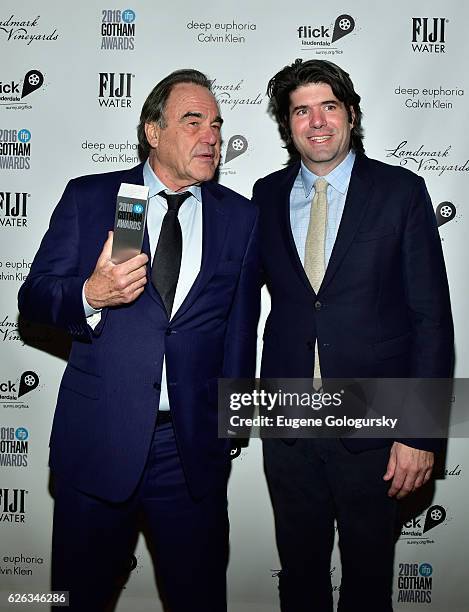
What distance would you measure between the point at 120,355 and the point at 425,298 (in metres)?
0.87

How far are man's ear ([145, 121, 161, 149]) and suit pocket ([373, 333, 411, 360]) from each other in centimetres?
88

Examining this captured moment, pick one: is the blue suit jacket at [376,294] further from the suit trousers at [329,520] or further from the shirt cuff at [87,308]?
the shirt cuff at [87,308]

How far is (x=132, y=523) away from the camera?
6.21 ft

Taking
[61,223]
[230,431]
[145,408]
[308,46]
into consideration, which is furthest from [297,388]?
[308,46]

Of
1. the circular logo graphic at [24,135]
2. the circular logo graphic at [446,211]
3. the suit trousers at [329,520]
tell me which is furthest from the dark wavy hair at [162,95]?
the circular logo graphic at [446,211]

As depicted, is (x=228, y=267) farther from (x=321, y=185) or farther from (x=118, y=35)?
(x=118, y=35)

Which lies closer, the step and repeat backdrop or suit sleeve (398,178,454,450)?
suit sleeve (398,178,454,450)

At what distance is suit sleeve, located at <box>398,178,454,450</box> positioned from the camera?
190 centimetres

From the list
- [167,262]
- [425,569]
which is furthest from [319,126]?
[425,569]

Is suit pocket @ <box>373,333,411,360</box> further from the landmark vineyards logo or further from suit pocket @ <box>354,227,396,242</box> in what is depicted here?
the landmark vineyards logo

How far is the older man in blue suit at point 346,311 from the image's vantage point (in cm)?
192

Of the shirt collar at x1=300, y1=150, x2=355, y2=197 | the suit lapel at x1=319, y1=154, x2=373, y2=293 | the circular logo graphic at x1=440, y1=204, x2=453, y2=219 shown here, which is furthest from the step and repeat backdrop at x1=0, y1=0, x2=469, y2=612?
the suit lapel at x1=319, y1=154, x2=373, y2=293

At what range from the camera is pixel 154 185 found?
6.21 ft

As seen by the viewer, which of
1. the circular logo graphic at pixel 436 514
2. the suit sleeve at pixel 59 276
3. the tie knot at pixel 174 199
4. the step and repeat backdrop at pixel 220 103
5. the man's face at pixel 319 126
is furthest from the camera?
the circular logo graphic at pixel 436 514
